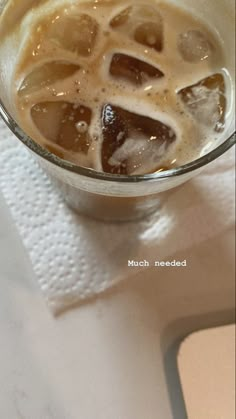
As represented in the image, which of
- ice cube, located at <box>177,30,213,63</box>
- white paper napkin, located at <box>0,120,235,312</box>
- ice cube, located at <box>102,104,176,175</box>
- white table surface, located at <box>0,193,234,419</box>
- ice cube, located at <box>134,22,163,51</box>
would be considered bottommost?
white table surface, located at <box>0,193,234,419</box>

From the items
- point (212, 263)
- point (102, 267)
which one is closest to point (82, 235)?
point (102, 267)

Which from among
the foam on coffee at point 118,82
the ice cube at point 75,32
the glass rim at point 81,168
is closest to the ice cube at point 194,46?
the foam on coffee at point 118,82

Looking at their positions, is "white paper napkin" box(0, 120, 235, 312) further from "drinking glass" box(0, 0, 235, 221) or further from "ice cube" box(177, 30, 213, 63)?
"ice cube" box(177, 30, 213, 63)

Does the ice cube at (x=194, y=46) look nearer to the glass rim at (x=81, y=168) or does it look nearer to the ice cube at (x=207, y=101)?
the ice cube at (x=207, y=101)

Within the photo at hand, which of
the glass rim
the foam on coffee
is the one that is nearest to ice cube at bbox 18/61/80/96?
the foam on coffee

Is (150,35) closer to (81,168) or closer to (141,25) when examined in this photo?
(141,25)

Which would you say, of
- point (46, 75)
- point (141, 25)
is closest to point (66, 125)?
point (46, 75)

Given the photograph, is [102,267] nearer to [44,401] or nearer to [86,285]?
[86,285]
